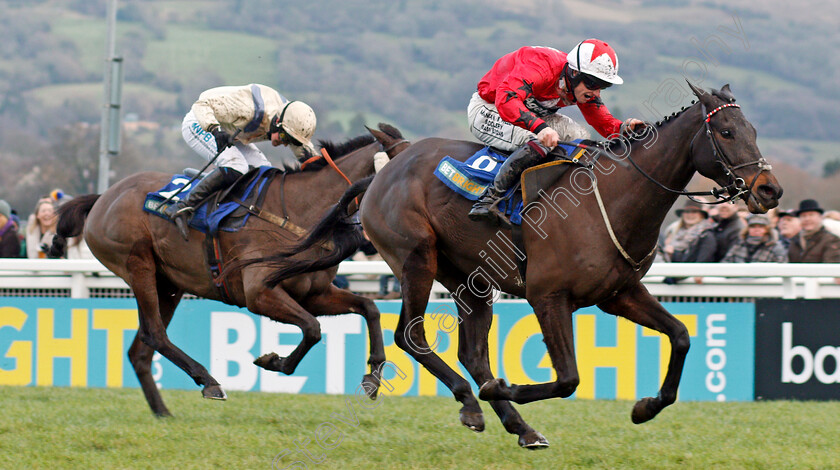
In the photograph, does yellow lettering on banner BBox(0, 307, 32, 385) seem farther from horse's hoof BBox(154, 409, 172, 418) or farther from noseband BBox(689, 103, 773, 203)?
noseband BBox(689, 103, 773, 203)

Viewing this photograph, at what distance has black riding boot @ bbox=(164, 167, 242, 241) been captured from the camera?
5816 mm

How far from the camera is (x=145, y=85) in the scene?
57.7 meters

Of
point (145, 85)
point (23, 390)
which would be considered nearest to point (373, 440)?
point (23, 390)

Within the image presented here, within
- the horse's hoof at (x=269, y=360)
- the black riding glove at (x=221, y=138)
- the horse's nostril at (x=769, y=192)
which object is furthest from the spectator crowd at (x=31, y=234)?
the horse's nostril at (x=769, y=192)

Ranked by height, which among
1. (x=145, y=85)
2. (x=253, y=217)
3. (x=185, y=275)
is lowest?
(x=145, y=85)

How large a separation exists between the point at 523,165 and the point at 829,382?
3320 millimetres

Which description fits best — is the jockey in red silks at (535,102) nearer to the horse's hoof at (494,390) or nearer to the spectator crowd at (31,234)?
the horse's hoof at (494,390)

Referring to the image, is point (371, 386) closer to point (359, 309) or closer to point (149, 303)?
point (359, 309)

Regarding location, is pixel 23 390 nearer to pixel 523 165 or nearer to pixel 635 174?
pixel 523 165

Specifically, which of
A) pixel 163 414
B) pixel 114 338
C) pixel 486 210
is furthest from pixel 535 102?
pixel 114 338

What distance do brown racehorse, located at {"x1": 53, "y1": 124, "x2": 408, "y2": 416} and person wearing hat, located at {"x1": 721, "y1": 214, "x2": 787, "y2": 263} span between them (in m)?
2.75

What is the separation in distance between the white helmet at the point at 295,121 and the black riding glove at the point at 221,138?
0.33m

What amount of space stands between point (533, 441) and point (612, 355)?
231 cm

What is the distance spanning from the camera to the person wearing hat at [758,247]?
6898 millimetres
